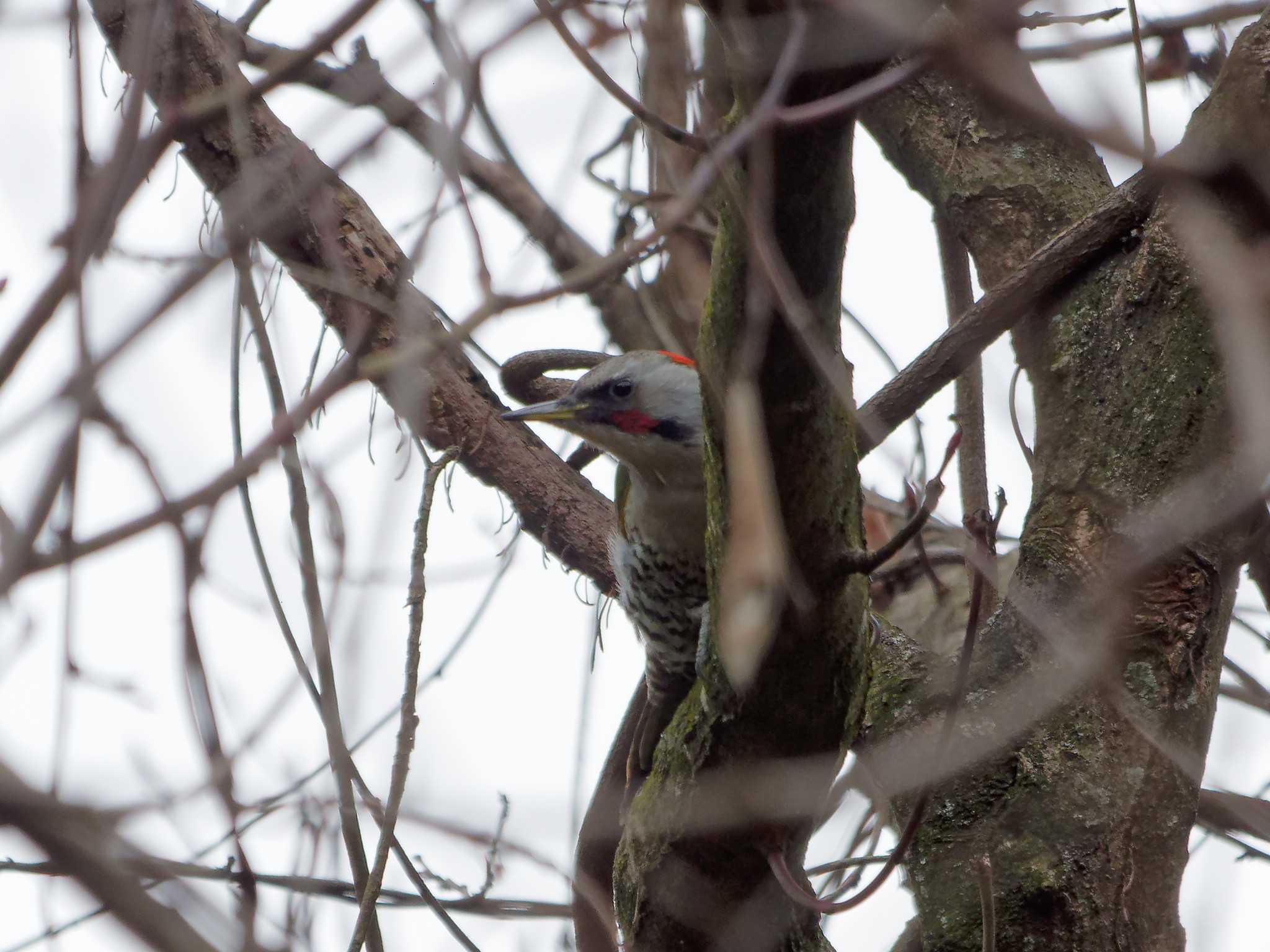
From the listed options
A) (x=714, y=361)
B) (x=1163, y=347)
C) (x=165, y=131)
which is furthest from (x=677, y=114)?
(x=165, y=131)

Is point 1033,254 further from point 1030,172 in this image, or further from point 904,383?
point 904,383

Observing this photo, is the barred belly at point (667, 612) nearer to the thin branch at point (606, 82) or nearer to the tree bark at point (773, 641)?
the tree bark at point (773, 641)

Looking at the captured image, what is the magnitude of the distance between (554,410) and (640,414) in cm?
27

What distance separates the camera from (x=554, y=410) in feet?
12.1

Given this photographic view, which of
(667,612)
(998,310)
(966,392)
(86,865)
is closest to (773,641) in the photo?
(998,310)

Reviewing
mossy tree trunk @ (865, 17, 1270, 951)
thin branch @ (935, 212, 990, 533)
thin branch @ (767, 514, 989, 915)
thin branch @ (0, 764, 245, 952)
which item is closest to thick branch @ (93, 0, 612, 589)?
thin branch @ (767, 514, 989, 915)

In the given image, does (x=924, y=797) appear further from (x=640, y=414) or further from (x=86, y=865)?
(x=640, y=414)

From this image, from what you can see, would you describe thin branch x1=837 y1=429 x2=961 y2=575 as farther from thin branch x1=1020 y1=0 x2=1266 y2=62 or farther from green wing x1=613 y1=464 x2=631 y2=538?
green wing x1=613 y1=464 x2=631 y2=538

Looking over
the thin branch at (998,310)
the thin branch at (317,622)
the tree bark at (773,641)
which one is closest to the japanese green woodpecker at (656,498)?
the thin branch at (998,310)

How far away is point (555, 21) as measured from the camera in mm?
1506

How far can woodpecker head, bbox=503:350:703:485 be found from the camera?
354 cm

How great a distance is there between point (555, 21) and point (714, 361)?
0.59 metres

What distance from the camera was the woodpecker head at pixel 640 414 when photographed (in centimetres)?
354

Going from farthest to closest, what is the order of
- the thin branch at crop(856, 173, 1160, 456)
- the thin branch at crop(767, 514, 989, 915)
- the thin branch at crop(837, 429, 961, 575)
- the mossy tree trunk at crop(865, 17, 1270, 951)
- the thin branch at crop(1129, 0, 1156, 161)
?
the thin branch at crop(856, 173, 1160, 456) → the mossy tree trunk at crop(865, 17, 1270, 951) → the thin branch at crop(767, 514, 989, 915) → the thin branch at crop(837, 429, 961, 575) → the thin branch at crop(1129, 0, 1156, 161)
